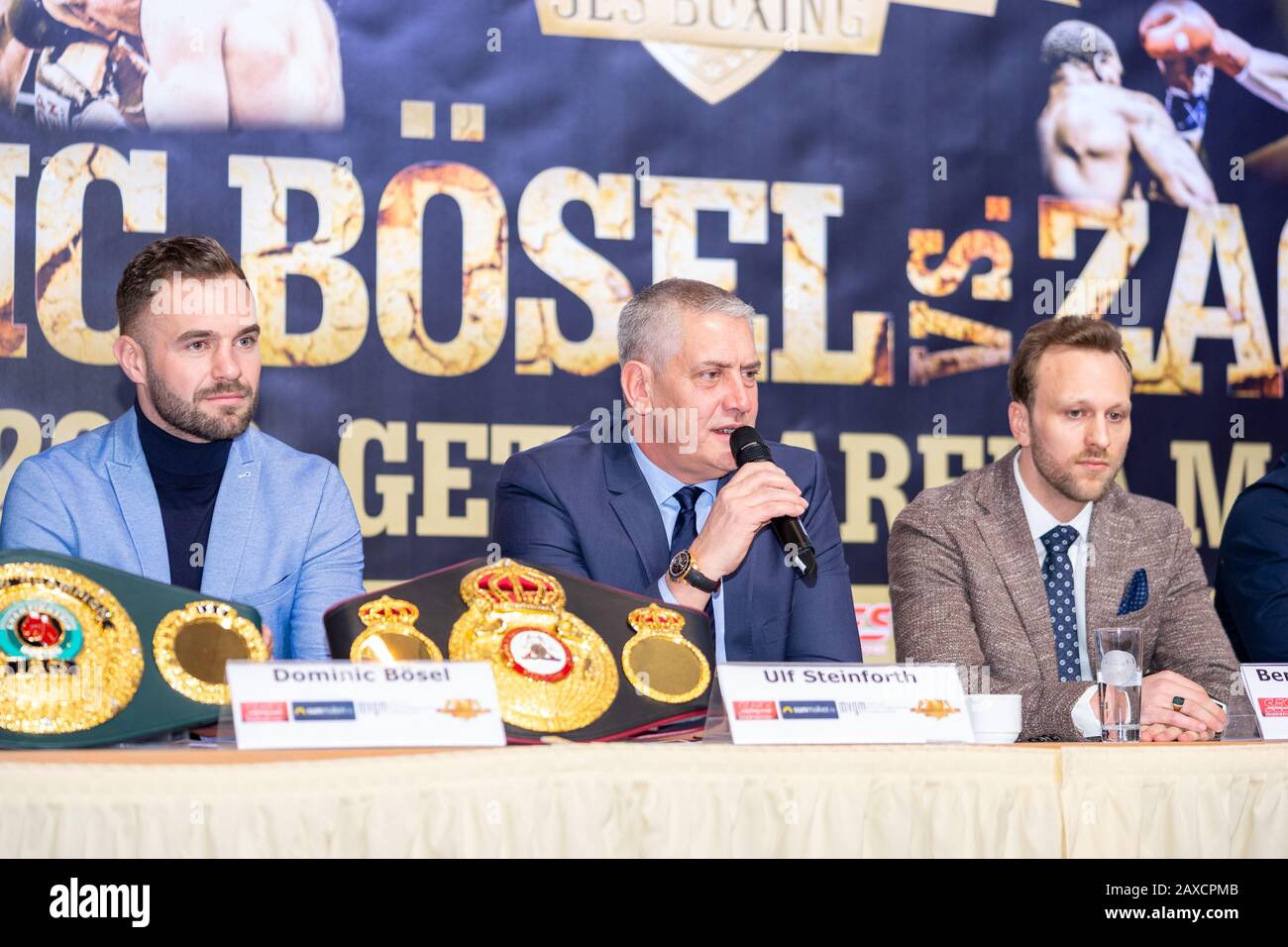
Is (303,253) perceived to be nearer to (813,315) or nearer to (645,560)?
(813,315)

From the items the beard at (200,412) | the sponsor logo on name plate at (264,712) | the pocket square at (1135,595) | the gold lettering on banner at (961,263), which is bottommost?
the sponsor logo on name plate at (264,712)

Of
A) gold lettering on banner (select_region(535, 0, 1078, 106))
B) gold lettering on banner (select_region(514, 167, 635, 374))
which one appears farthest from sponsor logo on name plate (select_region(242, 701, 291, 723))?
A: gold lettering on banner (select_region(535, 0, 1078, 106))

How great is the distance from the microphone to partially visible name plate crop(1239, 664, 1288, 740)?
0.63 m

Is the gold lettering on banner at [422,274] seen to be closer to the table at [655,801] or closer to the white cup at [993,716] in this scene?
the white cup at [993,716]

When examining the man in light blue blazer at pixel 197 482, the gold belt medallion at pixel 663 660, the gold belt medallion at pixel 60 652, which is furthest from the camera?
the man in light blue blazer at pixel 197 482

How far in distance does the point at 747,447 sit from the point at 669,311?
44cm

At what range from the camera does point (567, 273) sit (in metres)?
3.84

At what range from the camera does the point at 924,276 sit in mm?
3998

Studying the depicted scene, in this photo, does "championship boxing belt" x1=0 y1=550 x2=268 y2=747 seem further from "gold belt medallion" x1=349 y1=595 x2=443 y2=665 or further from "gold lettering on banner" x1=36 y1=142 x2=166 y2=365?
"gold lettering on banner" x1=36 y1=142 x2=166 y2=365

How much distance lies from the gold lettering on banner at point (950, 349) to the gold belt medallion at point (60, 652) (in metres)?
2.64

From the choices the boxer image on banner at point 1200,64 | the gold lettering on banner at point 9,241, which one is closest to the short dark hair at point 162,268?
the gold lettering on banner at point 9,241

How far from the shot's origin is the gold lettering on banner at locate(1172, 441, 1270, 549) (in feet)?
13.5

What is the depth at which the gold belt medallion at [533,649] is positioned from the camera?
6.00 feet
